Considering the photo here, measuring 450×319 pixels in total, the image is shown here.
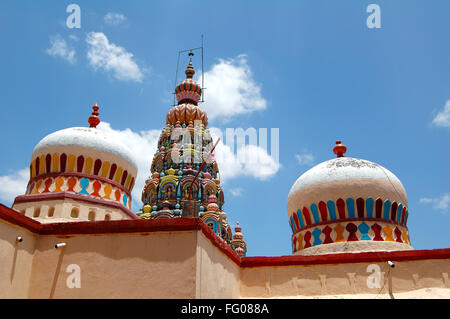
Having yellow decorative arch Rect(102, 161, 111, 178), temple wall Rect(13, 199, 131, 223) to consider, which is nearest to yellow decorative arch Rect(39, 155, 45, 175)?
temple wall Rect(13, 199, 131, 223)

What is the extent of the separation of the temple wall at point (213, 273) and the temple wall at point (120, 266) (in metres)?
0.20

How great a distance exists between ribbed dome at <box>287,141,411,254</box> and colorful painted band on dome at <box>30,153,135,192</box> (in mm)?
5632

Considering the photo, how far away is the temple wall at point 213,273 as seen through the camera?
7336mm

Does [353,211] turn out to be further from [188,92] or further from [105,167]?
[188,92]

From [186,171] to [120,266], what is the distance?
26.3m

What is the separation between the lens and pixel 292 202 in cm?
1398

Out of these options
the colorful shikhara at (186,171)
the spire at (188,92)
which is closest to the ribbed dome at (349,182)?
the colorful shikhara at (186,171)

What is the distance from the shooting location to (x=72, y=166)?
→ 12664 millimetres

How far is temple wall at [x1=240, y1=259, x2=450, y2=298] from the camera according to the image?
30.5 ft

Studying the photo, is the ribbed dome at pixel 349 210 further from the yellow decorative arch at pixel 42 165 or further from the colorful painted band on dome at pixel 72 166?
the yellow decorative arch at pixel 42 165

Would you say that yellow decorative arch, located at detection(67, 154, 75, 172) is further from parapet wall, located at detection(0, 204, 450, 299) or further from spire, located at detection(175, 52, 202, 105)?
spire, located at detection(175, 52, 202, 105)

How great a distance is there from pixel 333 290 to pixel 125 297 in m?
4.62

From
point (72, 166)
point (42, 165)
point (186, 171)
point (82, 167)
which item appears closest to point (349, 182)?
point (82, 167)
